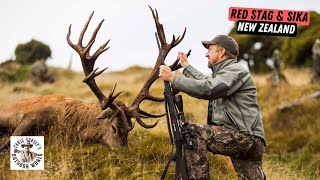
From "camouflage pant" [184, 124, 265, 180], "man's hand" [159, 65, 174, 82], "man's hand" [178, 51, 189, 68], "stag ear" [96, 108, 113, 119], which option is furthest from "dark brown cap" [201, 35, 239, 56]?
"stag ear" [96, 108, 113, 119]

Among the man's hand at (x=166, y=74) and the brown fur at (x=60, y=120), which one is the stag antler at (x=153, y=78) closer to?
the brown fur at (x=60, y=120)

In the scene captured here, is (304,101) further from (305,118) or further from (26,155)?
(26,155)

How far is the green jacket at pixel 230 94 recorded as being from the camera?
504 cm

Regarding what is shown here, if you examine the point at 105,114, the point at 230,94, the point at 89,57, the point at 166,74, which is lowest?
the point at 105,114

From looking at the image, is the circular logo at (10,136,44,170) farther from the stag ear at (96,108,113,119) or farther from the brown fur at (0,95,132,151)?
the stag ear at (96,108,113,119)

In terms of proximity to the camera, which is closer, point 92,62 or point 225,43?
point 225,43

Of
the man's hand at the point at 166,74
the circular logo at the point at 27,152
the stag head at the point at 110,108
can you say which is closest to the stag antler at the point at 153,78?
the stag head at the point at 110,108

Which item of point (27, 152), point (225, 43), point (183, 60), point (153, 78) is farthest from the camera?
point (153, 78)

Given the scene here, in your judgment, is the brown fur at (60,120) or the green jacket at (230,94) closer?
the green jacket at (230,94)

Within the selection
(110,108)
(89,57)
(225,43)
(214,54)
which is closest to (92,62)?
(89,57)

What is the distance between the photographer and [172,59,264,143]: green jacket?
16.5ft

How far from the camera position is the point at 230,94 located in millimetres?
5219

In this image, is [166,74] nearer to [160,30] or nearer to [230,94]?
[230,94]

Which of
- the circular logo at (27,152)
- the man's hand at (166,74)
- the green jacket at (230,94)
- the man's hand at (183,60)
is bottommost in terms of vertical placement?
the circular logo at (27,152)
